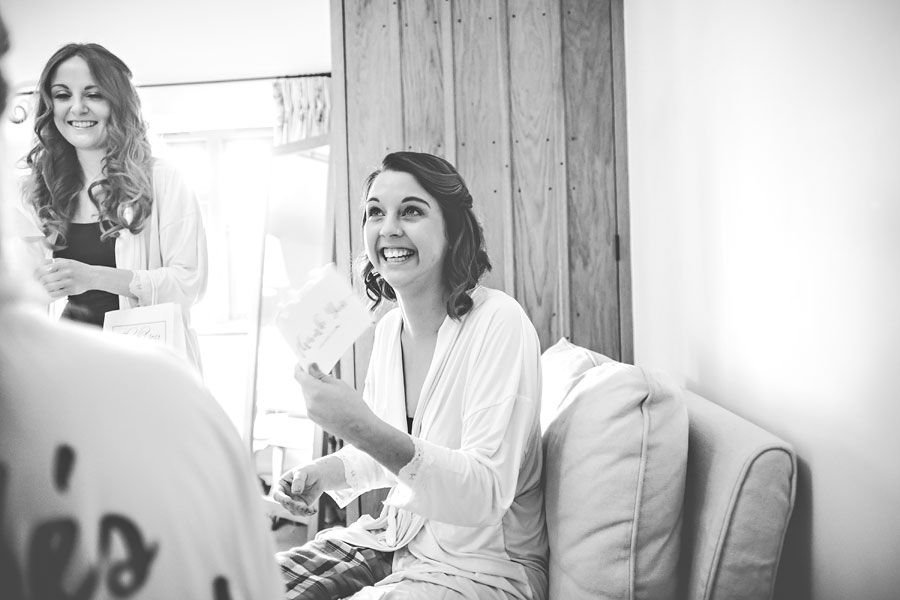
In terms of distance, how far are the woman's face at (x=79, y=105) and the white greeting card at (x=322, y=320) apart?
1057 millimetres

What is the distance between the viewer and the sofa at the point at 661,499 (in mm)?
897

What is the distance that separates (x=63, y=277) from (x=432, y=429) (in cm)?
91

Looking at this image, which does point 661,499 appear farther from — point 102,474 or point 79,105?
point 79,105

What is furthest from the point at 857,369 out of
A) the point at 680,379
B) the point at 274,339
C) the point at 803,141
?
the point at 274,339

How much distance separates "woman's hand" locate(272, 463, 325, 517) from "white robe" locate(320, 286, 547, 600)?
0.31ft

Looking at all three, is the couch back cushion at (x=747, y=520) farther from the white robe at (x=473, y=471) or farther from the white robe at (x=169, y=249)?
the white robe at (x=169, y=249)

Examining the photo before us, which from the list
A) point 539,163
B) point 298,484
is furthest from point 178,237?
point 539,163

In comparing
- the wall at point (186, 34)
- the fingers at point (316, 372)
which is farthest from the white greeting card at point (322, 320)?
the wall at point (186, 34)

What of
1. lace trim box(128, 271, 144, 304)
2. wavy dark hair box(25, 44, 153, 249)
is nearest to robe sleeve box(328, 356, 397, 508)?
lace trim box(128, 271, 144, 304)

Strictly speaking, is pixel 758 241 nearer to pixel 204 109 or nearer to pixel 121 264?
pixel 121 264

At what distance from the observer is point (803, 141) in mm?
917

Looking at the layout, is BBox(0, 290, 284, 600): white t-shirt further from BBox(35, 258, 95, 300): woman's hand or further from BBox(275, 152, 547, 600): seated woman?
BBox(35, 258, 95, 300): woman's hand

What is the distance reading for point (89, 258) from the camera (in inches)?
67.2

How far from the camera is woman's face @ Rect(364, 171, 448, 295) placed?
141 centimetres
